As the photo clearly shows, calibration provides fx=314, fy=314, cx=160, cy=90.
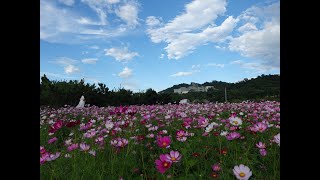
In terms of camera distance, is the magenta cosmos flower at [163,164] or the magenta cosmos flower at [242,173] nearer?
Answer: the magenta cosmos flower at [242,173]

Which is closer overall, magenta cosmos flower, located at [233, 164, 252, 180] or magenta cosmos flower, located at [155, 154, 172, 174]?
magenta cosmos flower, located at [233, 164, 252, 180]

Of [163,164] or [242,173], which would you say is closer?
[242,173]
